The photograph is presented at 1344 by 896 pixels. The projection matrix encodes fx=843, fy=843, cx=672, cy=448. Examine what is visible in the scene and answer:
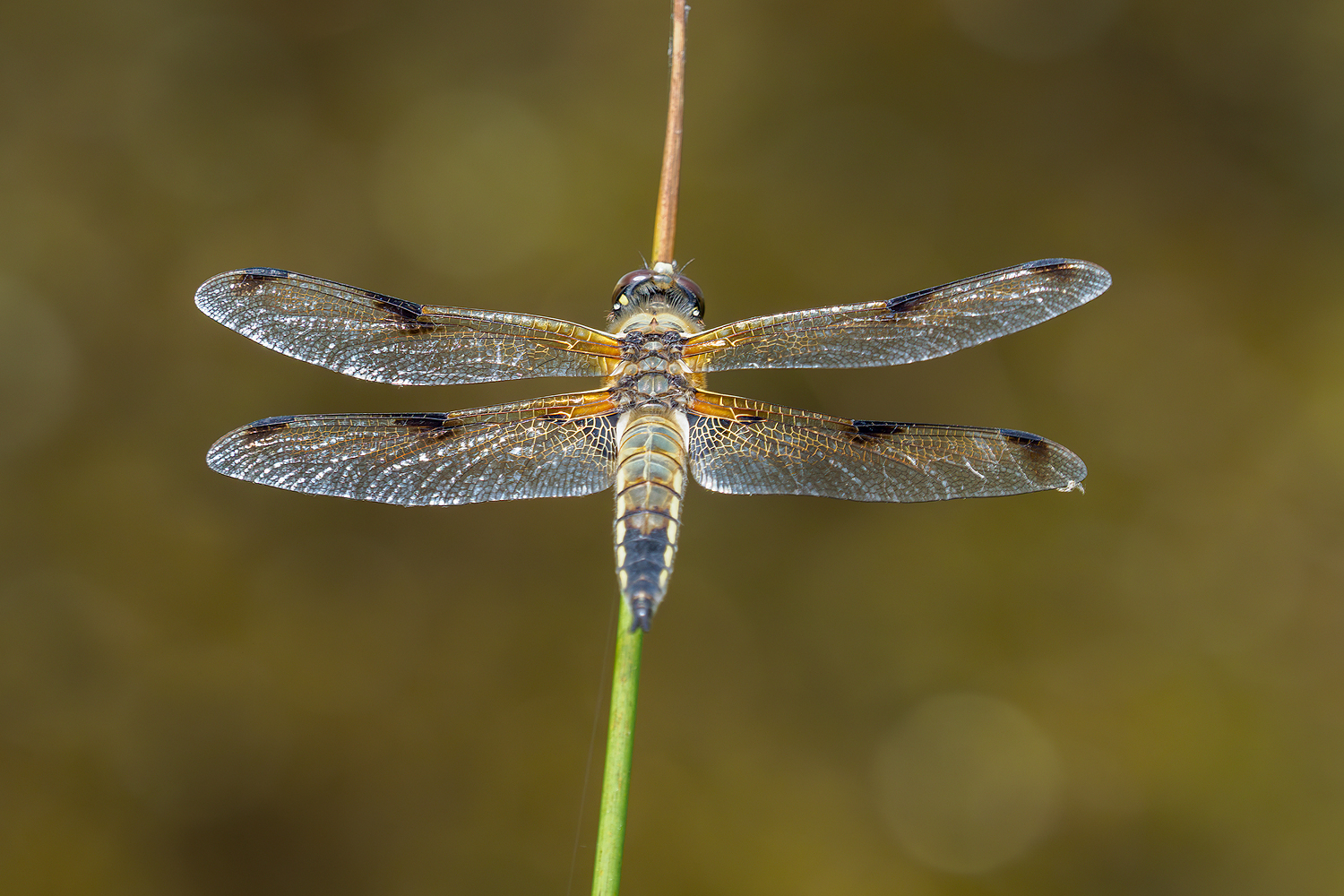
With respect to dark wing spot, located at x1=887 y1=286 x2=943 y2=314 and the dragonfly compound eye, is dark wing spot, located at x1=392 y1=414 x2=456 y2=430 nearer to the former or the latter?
the dragonfly compound eye

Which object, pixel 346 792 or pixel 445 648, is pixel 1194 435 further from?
pixel 346 792

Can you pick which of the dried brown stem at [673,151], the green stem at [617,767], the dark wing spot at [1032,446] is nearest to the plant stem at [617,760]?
the green stem at [617,767]

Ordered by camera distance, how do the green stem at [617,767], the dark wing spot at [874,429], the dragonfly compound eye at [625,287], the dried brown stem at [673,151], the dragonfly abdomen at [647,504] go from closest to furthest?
the green stem at [617,767]
the dragonfly abdomen at [647,504]
the dried brown stem at [673,151]
the dark wing spot at [874,429]
the dragonfly compound eye at [625,287]

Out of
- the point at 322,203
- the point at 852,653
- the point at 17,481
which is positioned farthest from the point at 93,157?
the point at 852,653

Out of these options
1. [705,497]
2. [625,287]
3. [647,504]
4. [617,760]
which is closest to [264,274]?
[625,287]

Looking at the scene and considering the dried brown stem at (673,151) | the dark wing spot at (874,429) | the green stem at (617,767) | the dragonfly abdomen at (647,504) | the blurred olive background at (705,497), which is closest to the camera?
the green stem at (617,767)

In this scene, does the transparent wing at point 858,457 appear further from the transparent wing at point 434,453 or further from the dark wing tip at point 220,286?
the dark wing tip at point 220,286

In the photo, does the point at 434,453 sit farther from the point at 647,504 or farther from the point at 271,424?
the point at 647,504
